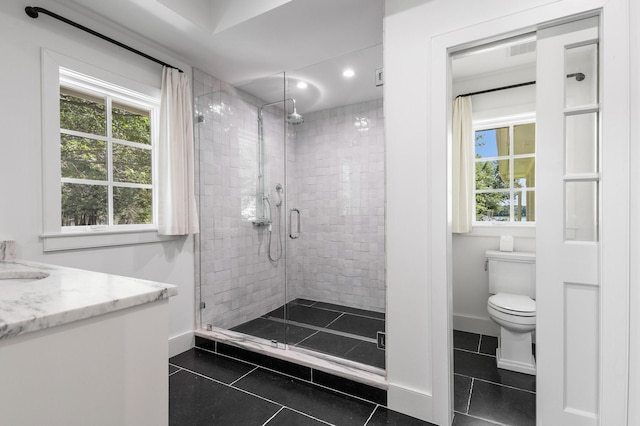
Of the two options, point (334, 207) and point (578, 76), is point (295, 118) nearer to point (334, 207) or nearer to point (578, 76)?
point (334, 207)

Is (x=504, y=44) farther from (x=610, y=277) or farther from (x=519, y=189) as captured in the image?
(x=519, y=189)

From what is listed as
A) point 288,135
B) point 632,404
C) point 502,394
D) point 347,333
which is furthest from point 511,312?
point 288,135

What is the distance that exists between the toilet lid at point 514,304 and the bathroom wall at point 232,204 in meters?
1.79

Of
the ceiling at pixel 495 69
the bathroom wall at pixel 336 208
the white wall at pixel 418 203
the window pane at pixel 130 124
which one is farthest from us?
the bathroom wall at pixel 336 208

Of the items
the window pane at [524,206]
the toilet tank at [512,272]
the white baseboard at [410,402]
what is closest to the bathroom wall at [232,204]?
the white baseboard at [410,402]

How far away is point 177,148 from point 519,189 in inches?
122

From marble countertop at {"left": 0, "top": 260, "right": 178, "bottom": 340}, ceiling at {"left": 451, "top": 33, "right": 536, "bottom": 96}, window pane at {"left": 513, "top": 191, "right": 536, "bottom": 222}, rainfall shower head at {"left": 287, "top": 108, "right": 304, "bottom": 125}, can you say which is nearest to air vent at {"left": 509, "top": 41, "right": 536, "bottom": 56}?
ceiling at {"left": 451, "top": 33, "right": 536, "bottom": 96}

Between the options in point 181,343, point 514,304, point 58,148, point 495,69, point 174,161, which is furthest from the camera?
point 495,69

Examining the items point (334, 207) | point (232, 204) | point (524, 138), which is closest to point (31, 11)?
point (232, 204)

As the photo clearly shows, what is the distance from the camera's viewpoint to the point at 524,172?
2.99 m

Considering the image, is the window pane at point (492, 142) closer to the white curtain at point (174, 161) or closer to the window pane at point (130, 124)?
the white curtain at point (174, 161)

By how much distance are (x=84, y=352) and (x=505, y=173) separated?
11.2 ft

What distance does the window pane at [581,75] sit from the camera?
58.0 inches

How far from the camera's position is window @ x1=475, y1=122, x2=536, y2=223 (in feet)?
9.73
